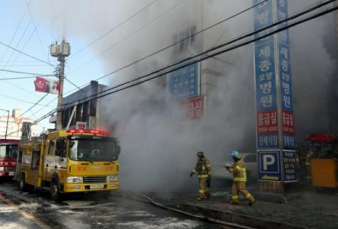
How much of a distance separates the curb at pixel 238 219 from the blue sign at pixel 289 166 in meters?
1.88

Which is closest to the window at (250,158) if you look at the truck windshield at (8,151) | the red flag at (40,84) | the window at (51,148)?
the window at (51,148)

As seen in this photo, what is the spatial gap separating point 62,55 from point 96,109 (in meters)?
3.07

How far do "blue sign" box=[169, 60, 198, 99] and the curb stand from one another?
5.56m

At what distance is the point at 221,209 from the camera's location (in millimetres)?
5457

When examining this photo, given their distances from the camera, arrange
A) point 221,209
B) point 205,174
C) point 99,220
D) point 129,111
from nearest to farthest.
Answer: point 99,220 → point 221,209 → point 205,174 → point 129,111

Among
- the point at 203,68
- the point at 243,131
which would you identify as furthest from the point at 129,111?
the point at 243,131

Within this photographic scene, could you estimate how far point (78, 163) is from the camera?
278 inches

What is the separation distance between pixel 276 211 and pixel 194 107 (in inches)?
216

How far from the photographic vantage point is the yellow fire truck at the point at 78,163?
700 centimetres

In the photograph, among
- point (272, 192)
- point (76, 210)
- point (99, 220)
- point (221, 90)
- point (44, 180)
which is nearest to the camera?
point (99, 220)

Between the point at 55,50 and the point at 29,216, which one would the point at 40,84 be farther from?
the point at 29,216

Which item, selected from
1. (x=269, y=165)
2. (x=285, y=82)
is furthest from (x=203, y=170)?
(x=285, y=82)

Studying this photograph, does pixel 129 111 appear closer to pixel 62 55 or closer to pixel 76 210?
pixel 62 55

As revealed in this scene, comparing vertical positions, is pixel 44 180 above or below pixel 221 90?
below
